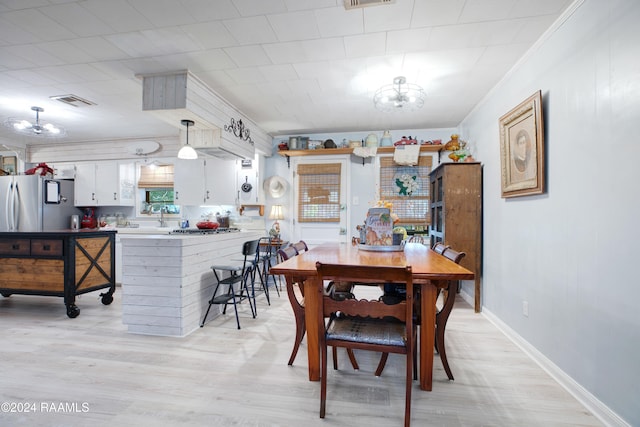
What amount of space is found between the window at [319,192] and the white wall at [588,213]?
275 cm

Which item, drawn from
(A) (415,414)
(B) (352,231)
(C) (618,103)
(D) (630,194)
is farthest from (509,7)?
(B) (352,231)

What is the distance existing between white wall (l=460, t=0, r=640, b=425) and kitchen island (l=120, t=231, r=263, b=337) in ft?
9.61

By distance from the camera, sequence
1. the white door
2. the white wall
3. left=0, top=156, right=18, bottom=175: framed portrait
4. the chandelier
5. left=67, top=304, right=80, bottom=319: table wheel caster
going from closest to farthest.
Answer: the white wall, the chandelier, left=67, top=304, right=80, bottom=319: table wheel caster, the white door, left=0, top=156, right=18, bottom=175: framed portrait

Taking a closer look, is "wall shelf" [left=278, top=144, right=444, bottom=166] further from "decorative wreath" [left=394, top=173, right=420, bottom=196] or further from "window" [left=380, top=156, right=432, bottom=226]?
"decorative wreath" [left=394, top=173, right=420, bottom=196]

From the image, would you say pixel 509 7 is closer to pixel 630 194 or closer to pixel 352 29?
pixel 352 29

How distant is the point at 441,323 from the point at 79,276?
12.3ft

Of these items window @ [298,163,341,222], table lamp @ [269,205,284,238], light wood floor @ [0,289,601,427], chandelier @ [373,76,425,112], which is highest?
chandelier @ [373,76,425,112]

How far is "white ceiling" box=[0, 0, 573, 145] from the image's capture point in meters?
2.03

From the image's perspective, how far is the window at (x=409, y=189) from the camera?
4688 mm

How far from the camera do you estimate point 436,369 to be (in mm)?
2141

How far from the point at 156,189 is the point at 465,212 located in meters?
5.15

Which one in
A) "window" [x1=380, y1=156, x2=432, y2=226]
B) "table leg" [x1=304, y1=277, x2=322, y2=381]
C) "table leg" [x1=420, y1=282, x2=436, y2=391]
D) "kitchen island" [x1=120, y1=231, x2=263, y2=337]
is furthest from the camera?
"window" [x1=380, y1=156, x2=432, y2=226]

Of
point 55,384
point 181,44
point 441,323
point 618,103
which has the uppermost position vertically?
point 181,44

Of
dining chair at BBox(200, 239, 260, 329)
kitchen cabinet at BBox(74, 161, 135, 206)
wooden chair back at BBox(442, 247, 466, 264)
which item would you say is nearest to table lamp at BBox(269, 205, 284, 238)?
dining chair at BBox(200, 239, 260, 329)
